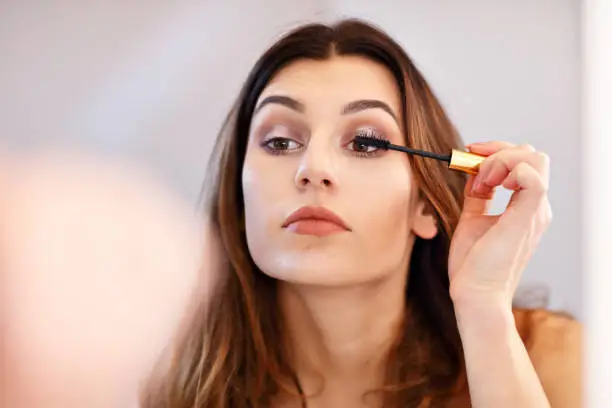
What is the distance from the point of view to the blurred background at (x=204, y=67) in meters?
0.67

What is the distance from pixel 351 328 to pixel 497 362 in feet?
0.55

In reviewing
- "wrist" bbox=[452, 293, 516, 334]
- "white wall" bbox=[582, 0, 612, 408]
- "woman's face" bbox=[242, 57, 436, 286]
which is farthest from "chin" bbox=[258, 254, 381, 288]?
"white wall" bbox=[582, 0, 612, 408]

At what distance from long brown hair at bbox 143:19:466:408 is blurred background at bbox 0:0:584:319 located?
0.7 inches

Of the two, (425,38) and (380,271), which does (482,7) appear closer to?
(425,38)

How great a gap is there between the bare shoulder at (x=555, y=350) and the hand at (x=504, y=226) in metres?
0.05

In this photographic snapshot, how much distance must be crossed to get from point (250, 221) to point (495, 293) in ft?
0.89

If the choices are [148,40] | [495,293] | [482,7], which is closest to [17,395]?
[148,40]

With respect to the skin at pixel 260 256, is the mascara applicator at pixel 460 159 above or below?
above

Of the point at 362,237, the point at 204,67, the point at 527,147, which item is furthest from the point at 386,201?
the point at 204,67

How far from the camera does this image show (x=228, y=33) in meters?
0.72

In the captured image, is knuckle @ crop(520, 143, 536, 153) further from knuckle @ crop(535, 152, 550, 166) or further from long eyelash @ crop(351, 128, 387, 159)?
long eyelash @ crop(351, 128, 387, 159)

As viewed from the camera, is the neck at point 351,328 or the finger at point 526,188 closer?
the finger at point 526,188

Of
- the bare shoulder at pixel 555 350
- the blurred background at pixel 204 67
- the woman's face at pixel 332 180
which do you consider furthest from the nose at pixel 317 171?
the bare shoulder at pixel 555 350

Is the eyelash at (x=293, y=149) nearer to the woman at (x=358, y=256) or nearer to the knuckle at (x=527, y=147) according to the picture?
the woman at (x=358, y=256)
